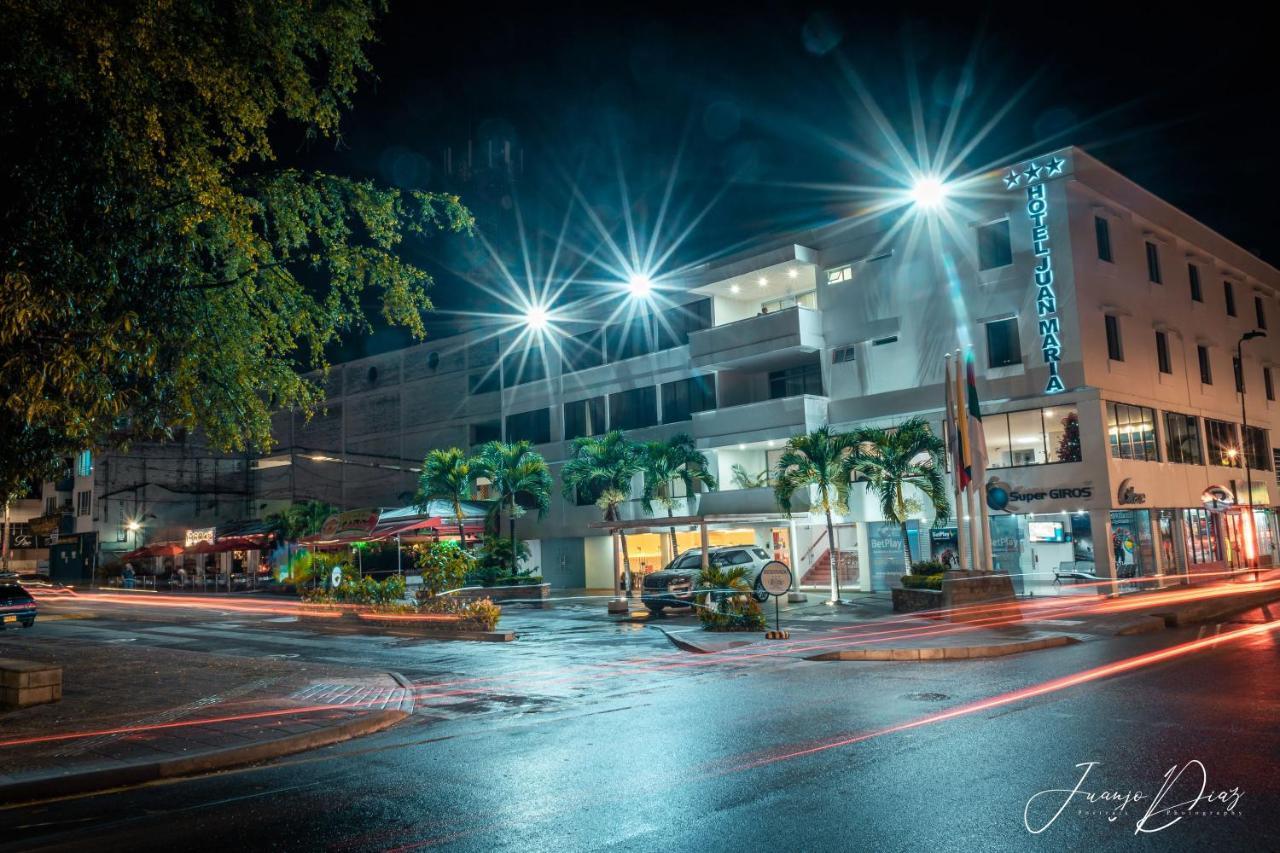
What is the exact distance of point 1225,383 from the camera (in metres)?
40.4

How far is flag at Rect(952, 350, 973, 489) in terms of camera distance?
2316 centimetres

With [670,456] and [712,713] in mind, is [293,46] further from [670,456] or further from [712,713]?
[670,456]

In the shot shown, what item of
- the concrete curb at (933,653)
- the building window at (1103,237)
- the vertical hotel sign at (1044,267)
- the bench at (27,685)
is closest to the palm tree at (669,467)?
the vertical hotel sign at (1044,267)

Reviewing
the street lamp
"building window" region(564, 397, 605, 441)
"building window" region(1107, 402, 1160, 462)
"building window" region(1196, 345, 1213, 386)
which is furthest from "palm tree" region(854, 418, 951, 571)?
the street lamp

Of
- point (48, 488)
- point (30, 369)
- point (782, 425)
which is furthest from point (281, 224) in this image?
point (48, 488)

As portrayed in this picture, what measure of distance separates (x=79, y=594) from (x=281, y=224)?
49.8m

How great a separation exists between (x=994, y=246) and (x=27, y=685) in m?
31.2

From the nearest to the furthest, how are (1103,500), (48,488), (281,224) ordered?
1. (281,224)
2. (1103,500)
3. (48,488)

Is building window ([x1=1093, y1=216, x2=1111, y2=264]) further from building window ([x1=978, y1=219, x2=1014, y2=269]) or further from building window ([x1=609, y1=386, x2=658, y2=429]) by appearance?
building window ([x1=609, y1=386, x2=658, y2=429])

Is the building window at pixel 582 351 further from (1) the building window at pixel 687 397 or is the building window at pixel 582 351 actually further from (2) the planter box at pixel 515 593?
(2) the planter box at pixel 515 593

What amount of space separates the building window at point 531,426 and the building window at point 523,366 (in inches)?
70.4

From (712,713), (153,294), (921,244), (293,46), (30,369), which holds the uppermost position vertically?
(921,244)

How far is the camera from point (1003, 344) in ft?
106

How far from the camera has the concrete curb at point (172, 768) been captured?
779 centimetres
